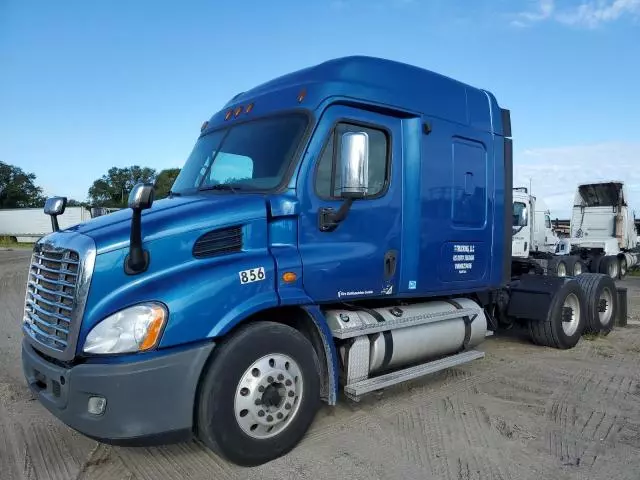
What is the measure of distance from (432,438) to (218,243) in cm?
234

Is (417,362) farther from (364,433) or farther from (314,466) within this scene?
(314,466)

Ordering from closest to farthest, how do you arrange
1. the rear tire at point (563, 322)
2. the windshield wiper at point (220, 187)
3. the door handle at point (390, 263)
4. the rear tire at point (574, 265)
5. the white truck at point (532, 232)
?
1. the windshield wiper at point (220, 187)
2. the door handle at point (390, 263)
3. the rear tire at point (563, 322)
4. the white truck at point (532, 232)
5. the rear tire at point (574, 265)

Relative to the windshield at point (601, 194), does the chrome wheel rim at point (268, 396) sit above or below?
below

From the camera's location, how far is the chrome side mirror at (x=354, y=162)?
366cm

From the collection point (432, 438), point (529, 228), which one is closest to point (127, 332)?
point (432, 438)

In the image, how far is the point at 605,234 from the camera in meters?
20.1

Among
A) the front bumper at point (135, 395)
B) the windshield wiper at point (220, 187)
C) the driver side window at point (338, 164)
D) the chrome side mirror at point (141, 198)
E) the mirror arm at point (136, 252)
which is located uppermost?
the driver side window at point (338, 164)

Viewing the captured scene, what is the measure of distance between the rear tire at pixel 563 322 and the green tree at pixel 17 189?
90.8m

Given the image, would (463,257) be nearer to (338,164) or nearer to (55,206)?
(338,164)

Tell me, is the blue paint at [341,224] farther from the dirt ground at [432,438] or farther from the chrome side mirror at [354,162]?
the dirt ground at [432,438]

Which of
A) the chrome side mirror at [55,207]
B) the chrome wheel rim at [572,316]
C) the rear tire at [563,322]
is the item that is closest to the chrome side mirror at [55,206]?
the chrome side mirror at [55,207]

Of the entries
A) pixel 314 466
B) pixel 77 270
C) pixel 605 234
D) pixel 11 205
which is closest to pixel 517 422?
pixel 314 466

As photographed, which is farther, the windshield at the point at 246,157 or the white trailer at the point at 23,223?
the white trailer at the point at 23,223

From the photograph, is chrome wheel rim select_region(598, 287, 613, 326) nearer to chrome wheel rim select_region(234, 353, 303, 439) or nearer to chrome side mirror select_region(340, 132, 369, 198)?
chrome side mirror select_region(340, 132, 369, 198)
